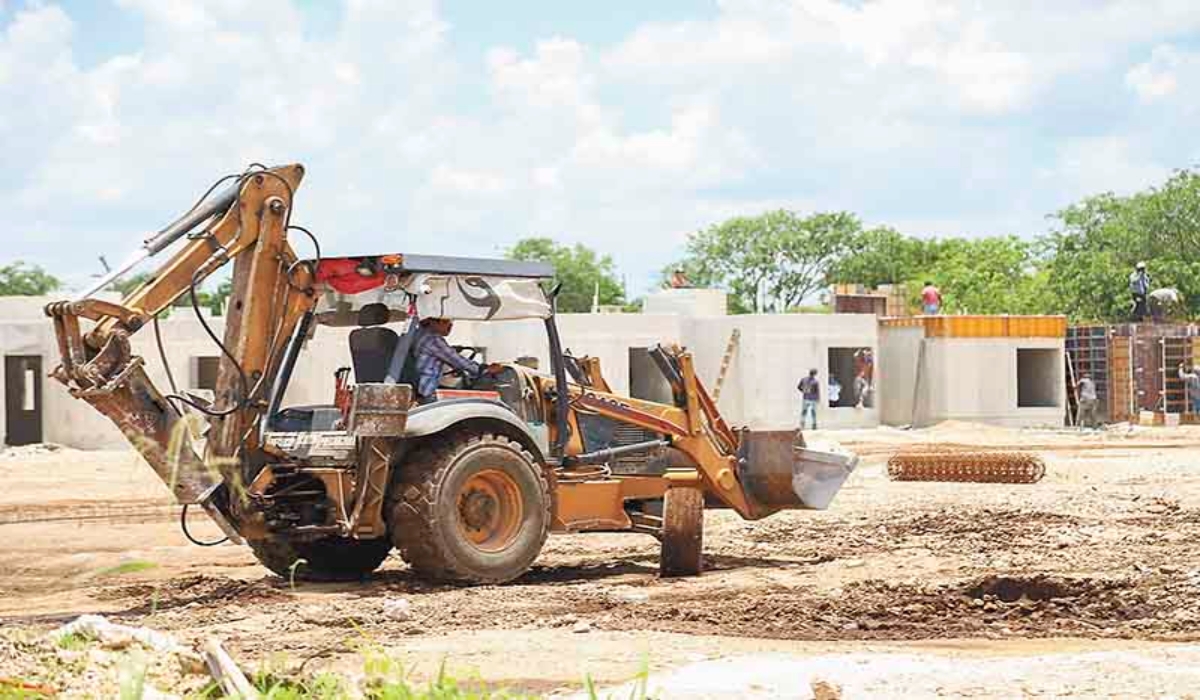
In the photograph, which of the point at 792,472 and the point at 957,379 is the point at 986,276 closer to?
the point at 957,379

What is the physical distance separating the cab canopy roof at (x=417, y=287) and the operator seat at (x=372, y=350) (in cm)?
15

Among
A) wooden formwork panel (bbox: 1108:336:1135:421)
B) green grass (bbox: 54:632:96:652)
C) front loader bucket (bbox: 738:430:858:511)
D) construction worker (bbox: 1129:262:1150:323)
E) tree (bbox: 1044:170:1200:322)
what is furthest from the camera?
tree (bbox: 1044:170:1200:322)

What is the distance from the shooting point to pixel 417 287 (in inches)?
463

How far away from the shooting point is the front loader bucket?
13742 millimetres

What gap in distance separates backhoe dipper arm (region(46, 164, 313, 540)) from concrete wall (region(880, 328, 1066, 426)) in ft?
93.0

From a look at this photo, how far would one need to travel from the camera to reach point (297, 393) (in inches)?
564

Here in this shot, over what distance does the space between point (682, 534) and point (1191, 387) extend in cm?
2943

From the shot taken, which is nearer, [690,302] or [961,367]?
[690,302]

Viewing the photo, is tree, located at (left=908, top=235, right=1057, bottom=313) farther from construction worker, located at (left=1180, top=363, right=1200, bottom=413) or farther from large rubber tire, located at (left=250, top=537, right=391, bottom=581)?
large rubber tire, located at (left=250, top=537, right=391, bottom=581)

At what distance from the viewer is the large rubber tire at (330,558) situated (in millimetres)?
12664

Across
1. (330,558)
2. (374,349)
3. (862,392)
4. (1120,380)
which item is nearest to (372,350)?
(374,349)

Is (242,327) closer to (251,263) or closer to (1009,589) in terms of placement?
(251,263)

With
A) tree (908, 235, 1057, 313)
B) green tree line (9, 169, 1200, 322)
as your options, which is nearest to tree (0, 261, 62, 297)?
green tree line (9, 169, 1200, 322)

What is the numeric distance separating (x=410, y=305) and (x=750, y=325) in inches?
1010
